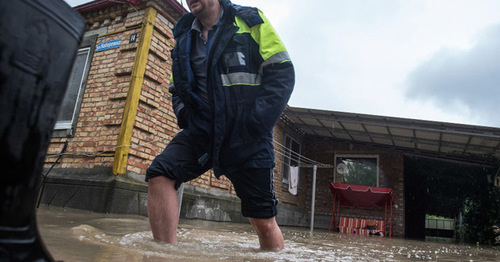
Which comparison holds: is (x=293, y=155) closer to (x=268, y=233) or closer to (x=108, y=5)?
(x=108, y=5)

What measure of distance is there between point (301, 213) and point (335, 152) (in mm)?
2413

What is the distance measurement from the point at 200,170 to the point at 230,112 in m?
0.39

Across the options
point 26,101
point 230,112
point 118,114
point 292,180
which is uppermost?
point 118,114

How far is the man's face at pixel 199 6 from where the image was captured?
1.90 metres

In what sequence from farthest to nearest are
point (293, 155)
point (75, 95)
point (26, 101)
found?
1. point (293, 155)
2. point (75, 95)
3. point (26, 101)

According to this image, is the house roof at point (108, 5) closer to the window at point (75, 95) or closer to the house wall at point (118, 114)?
the house wall at point (118, 114)

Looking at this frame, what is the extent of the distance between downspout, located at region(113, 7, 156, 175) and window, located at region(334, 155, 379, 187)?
8.42 m

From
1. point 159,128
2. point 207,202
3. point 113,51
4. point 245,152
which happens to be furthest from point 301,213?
point 245,152

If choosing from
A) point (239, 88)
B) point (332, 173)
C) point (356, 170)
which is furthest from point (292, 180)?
point (239, 88)

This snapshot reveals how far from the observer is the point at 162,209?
171 cm

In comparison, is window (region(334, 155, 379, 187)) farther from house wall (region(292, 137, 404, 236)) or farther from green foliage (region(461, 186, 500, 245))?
green foliage (region(461, 186, 500, 245))

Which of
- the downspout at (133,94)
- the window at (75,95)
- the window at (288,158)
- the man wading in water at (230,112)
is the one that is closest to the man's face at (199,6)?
the man wading in water at (230,112)

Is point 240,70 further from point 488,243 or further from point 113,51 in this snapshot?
point 488,243

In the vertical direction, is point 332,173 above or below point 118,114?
above
